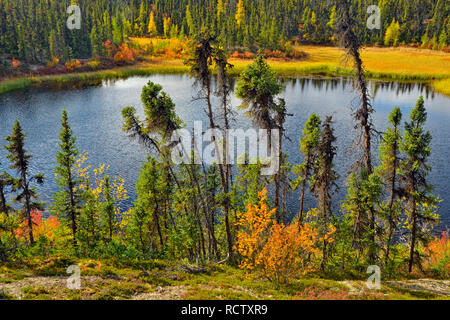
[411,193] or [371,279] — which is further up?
[411,193]

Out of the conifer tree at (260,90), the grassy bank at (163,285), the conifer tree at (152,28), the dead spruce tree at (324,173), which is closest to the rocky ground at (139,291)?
the grassy bank at (163,285)

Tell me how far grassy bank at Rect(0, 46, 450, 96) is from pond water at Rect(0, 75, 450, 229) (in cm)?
795

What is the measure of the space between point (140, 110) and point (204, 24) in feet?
168

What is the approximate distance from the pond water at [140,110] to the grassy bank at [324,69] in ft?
26.1

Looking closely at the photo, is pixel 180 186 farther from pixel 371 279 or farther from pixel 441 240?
pixel 441 240

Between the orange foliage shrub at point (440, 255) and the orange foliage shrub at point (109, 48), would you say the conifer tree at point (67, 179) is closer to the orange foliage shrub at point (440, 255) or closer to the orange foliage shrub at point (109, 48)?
the orange foliage shrub at point (440, 255)

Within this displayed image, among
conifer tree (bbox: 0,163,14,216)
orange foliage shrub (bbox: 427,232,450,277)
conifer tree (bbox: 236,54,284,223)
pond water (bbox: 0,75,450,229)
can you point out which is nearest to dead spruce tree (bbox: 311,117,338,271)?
conifer tree (bbox: 236,54,284,223)

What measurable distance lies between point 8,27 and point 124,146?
93.7 meters

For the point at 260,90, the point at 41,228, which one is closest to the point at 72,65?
the point at 41,228

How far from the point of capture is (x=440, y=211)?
122 ft

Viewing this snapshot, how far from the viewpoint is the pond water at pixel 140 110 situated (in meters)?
46.1

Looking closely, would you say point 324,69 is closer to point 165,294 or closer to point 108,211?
point 108,211

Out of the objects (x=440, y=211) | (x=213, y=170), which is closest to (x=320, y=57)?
(x=440, y=211)

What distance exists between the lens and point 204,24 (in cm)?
10775
